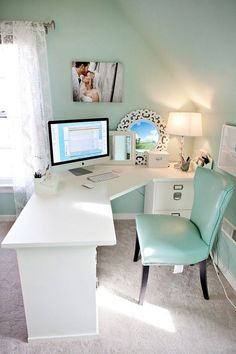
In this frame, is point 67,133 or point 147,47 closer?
point 67,133

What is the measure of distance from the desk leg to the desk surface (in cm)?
8

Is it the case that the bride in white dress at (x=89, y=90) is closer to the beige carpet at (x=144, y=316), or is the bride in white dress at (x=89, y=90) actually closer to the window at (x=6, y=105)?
the window at (x=6, y=105)

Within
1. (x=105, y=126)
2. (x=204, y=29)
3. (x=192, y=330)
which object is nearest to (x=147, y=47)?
(x=105, y=126)

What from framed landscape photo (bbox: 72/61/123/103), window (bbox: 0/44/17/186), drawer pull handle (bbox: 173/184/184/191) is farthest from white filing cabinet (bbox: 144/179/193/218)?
window (bbox: 0/44/17/186)

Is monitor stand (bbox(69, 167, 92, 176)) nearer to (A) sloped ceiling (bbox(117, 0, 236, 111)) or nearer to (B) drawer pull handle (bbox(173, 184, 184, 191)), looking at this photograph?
(B) drawer pull handle (bbox(173, 184, 184, 191))

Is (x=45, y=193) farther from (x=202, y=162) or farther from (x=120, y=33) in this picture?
(x=120, y=33)

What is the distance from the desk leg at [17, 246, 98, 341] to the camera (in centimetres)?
118

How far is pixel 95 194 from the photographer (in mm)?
1636

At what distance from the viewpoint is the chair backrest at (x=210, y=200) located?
1396mm

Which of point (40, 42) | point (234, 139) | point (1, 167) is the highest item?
point (40, 42)

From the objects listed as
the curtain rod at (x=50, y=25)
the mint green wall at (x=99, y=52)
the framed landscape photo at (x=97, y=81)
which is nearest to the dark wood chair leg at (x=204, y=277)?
the mint green wall at (x=99, y=52)

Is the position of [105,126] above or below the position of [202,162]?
above

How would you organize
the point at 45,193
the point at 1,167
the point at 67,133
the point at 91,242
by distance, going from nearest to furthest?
1. the point at 91,242
2. the point at 45,193
3. the point at 67,133
4. the point at 1,167

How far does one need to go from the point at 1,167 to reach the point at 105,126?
128 centimetres
